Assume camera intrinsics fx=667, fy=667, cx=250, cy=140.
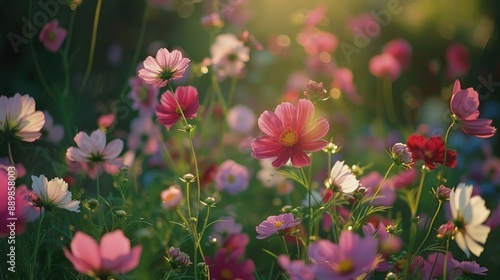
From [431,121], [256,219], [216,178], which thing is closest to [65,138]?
[216,178]

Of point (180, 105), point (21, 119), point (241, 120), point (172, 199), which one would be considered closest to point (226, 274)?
point (172, 199)

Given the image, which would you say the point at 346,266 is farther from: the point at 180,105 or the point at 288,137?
the point at 180,105

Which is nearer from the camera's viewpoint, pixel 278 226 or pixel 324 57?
pixel 278 226

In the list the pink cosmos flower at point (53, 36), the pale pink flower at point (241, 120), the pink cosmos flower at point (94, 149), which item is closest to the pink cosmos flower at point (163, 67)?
the pink cosmos flower at point (94, 149)

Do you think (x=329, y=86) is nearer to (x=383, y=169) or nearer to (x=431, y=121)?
(x=431, y=121)

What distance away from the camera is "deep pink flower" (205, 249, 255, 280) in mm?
1009

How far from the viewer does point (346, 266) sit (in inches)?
23.7

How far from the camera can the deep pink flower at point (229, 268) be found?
3.31ft

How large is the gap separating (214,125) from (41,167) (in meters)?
0.68

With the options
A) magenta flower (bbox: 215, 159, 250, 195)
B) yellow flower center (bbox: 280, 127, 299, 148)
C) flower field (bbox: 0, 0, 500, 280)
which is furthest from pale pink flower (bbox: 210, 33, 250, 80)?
yellow flower center (bbox: 280, 127, 299, 148)

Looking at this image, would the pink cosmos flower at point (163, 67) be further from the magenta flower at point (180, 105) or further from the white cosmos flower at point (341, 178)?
the white cosmos flower at point (341, 178)

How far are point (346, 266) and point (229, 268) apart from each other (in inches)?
17.6

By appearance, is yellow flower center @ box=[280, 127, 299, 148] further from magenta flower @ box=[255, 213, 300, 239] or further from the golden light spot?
the golden light spot

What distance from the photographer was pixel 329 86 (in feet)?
8.08
